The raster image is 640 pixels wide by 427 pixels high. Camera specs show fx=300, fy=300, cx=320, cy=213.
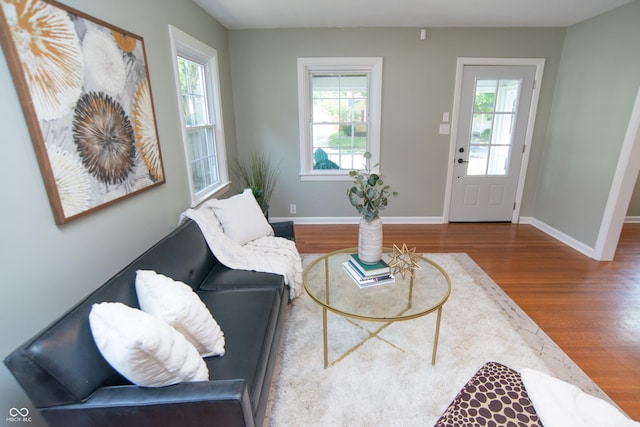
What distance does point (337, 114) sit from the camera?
3900 millimetres

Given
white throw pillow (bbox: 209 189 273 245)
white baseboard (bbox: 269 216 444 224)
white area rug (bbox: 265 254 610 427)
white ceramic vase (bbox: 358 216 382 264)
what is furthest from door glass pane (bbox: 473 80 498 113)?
white throw pillow (bbox: 209 189 273 245)

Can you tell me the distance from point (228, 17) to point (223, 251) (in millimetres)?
2535

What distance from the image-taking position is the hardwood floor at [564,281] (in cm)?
183

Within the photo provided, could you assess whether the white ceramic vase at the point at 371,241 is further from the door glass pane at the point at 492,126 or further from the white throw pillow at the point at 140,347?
the door glass pane at the point at 492,126

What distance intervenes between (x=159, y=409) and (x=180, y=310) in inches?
13.1

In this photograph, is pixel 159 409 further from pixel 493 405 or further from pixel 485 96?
pixel 485 96

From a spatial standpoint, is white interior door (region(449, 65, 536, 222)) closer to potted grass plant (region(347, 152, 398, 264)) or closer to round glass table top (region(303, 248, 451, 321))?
round glass table top (region(303, 248, 451, 321))

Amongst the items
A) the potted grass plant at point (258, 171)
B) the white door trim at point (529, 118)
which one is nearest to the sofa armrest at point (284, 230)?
the potted grass plant at point (258, 171)

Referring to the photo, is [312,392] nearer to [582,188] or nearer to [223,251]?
[223,251]

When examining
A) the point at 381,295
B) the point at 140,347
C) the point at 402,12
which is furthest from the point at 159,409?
the point at 402,12

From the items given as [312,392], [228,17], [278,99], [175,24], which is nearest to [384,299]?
[312,392]

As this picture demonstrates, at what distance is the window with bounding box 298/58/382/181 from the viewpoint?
3.70 m

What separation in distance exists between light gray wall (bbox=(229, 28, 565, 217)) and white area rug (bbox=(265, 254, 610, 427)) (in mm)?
2012

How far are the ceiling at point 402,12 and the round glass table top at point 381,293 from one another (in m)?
2.43
